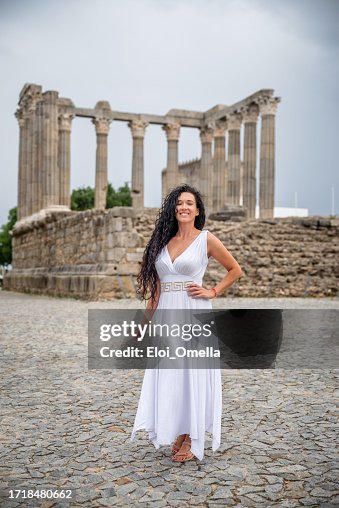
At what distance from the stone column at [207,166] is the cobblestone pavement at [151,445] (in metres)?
28.8

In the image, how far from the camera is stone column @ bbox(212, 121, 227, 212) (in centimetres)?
3356

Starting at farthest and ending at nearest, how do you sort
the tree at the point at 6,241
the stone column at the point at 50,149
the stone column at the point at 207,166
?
the tree at the point at 6,241, the stone column at the point at 207,166, the stone column at the point at 50,149

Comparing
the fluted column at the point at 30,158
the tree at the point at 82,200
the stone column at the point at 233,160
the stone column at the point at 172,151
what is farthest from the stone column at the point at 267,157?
the tree at the point at 82,200

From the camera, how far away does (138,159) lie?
34000 millimetres

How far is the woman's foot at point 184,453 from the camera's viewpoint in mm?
3832

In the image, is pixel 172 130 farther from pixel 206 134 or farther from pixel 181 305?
pixel 181 305

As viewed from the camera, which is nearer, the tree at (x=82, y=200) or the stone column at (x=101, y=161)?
the stone column at (x=101, y=161)

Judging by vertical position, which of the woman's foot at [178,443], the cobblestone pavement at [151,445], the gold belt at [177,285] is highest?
the gold belt at [177,285]

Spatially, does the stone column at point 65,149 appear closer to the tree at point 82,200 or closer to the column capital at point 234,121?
the column capital at point 234,121

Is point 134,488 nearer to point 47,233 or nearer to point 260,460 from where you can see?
point 260,460

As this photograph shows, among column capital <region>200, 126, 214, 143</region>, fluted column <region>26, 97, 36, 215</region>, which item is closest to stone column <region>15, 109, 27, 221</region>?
fluted column <region>26, 97, 36, 215</region>

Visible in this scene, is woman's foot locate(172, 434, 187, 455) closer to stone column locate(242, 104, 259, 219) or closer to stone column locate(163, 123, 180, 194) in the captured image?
stone column locate(242, 104, 259, 219)

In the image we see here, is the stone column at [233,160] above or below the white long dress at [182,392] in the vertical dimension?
above

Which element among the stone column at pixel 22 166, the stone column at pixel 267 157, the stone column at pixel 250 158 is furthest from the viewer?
the stone column at pixel 22 166
